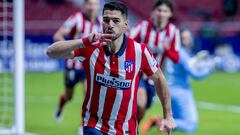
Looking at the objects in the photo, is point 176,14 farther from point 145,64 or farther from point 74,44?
point 74,44

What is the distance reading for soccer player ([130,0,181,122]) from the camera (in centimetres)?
1012

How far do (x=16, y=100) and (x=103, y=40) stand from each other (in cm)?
535

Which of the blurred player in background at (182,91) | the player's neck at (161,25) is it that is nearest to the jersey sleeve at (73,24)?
the player's neck at (161,25)

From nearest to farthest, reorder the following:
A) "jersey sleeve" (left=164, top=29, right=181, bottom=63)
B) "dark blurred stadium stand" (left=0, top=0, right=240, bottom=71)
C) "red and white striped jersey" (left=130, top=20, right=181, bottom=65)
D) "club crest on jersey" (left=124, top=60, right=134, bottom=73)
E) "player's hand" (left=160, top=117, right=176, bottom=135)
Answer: "player's hand" (left=160, top=117, right=176, bottom=135) < "club crest on jersey" (left=124, top=60, right=134, bottom=73) < "jersey sleeve" (left=164, top=29, right=181, bottom=63) < "red and white striped jersey" (left=130, top=20, right=181, bottom=65) < "dark blurred stadium stand" (left=0, top=0, right=240, bottom=71)

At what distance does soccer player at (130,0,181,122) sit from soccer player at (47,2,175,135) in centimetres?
347

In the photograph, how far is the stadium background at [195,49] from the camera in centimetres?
1307

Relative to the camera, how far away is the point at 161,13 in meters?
10.1

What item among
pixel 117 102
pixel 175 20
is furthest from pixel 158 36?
pixel 175 20

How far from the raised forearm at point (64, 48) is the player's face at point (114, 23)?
0.25 meters

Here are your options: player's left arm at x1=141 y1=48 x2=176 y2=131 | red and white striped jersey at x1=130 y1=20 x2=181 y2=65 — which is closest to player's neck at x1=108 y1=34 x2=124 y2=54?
player's left arm at x1=141 y1=48 x2=176 y2=131

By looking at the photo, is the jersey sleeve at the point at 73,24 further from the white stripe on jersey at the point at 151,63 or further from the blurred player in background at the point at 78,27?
the white stripe on jersey at the point at 151,63

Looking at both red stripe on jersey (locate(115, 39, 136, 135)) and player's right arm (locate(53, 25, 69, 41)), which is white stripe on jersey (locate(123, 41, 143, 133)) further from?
player's right arm (locate(53, 25, 69, 41))

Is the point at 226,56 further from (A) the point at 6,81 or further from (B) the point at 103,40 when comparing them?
(B) the point at 103,40

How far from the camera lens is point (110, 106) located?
6570 millimetres
